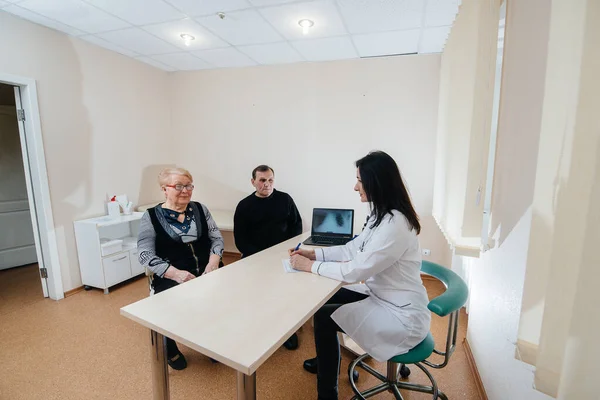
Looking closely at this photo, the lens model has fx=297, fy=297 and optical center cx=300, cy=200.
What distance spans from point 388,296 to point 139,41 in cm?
340

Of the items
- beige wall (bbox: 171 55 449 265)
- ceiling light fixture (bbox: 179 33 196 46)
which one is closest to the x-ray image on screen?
beige wall (bbox: 171 55 449 265)

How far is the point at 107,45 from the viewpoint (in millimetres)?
3211

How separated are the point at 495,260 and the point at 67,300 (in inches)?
146

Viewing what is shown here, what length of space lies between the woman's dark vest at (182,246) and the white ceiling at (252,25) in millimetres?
1664

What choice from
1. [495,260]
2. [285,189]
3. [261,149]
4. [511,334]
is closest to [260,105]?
[261,149]

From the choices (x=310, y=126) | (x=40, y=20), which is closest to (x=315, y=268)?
(x=310, y=126)

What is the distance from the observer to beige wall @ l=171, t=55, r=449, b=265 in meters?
3.33

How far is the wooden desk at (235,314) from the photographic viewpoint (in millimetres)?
995

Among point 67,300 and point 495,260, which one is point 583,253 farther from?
point 67,300

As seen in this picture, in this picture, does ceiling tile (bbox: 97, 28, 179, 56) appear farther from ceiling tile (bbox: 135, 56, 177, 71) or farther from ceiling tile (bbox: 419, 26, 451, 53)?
ceiling tile (bbox: 419, 26, 451, 53)

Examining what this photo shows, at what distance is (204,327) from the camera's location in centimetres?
110

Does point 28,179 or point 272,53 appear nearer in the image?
point 28,179

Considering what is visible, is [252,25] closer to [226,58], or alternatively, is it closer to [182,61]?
[226,58]

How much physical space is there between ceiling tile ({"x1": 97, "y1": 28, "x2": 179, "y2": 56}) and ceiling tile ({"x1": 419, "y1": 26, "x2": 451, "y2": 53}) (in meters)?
2.59
